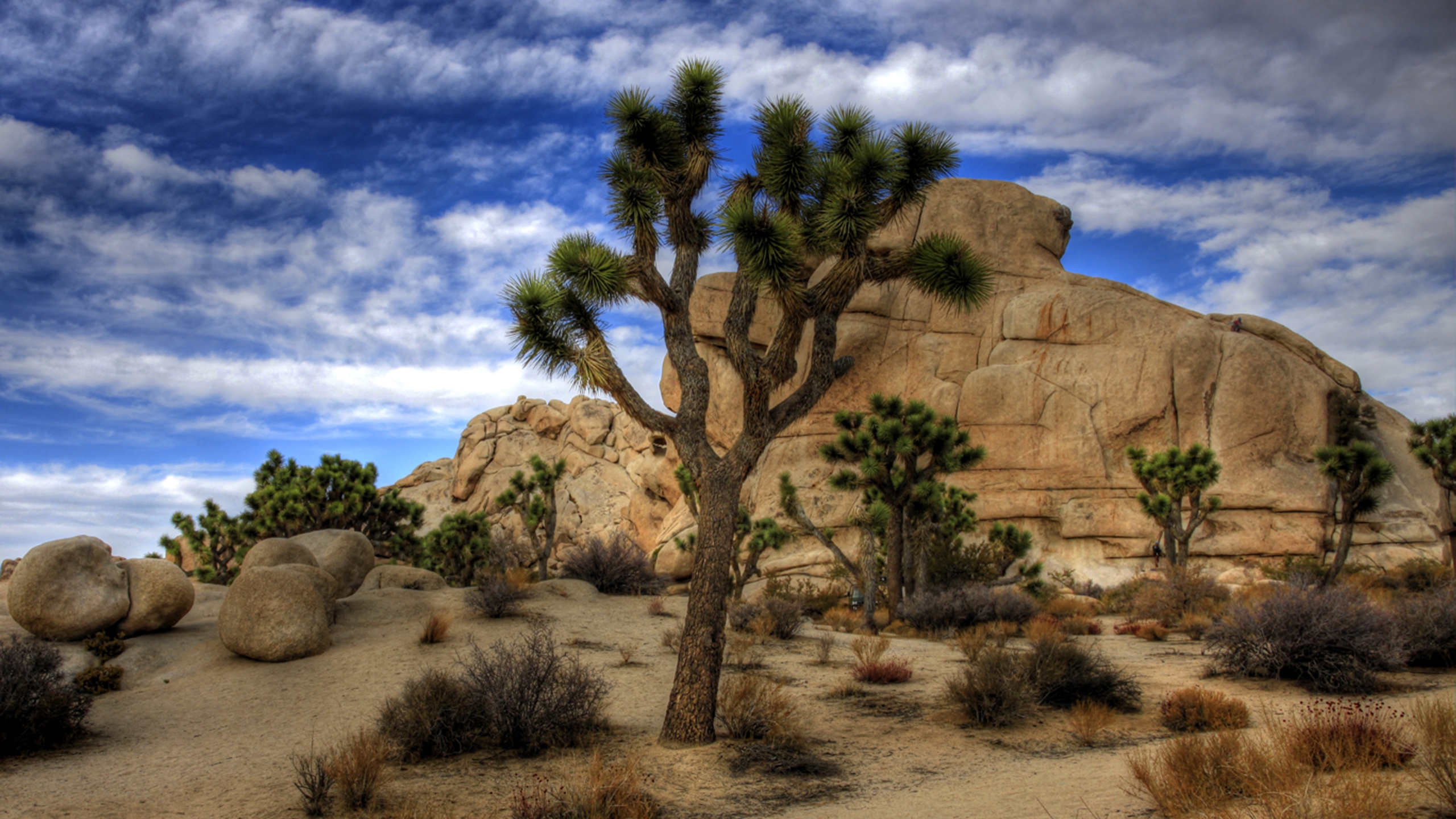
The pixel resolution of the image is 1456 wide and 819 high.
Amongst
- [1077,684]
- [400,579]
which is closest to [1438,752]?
[1077,684]

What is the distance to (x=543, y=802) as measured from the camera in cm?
568

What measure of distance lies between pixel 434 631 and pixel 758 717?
683cm

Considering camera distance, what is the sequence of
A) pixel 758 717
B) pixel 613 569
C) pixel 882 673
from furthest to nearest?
pixel 613 569, pixel 882 673, pixel 758 717

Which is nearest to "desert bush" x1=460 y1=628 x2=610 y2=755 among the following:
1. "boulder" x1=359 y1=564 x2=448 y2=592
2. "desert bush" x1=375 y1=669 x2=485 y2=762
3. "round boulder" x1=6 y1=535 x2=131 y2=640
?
"desert bush" x1=375 y1=669 x2=485 y2=762

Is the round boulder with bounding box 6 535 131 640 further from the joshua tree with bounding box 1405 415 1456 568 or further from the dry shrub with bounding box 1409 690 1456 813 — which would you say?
the joshua tree with bounding box 1405 415 1456 568

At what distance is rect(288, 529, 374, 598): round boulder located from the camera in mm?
15383

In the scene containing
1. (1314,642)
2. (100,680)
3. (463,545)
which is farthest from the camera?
(463,545)

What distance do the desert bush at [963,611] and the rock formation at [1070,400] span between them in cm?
1430

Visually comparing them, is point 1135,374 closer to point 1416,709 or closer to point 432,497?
point 1416,709

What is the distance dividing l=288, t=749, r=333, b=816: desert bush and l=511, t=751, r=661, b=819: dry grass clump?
147 centimetres

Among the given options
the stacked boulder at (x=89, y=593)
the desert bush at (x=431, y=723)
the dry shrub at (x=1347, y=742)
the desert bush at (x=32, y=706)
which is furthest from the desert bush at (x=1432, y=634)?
the stacked boulder at (x=89, y=593)

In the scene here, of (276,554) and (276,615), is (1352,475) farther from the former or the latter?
(276,554)

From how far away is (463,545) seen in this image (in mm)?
23531

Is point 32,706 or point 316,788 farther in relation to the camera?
point 32,706
